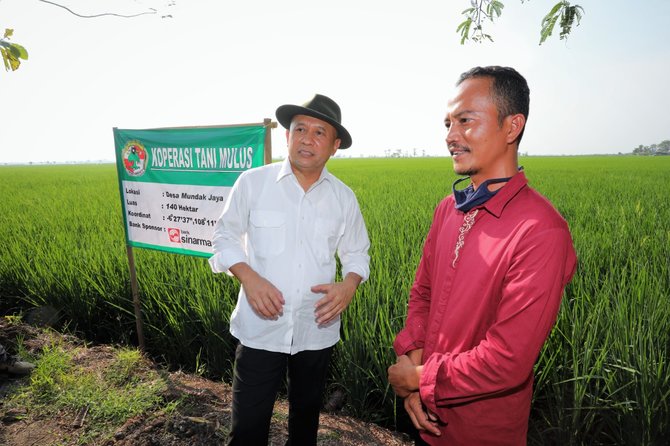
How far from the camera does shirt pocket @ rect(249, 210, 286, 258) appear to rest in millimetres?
1517

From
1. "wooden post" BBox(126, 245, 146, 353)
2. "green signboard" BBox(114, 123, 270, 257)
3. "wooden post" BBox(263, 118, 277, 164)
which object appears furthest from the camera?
"wooden post" BBox(126, 245, 146, 353)

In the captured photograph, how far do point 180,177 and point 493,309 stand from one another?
2.11 m

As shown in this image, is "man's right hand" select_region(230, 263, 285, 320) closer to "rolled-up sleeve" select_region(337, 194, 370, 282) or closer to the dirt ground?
"rolled-up sleeve" select_region(337, 194, 370, 282)

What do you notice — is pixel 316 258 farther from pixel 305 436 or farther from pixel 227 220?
pixel 305 436

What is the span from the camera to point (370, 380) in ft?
7.04

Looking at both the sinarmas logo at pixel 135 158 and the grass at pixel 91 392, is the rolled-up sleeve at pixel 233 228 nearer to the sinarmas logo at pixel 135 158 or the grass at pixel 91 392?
the grass at pixel 91 392

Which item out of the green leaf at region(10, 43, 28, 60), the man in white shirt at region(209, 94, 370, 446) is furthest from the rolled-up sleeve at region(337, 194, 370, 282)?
the green leaf at region(10, 43, 28, 60)

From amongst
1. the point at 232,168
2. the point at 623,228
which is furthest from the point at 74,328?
the point at 623,228

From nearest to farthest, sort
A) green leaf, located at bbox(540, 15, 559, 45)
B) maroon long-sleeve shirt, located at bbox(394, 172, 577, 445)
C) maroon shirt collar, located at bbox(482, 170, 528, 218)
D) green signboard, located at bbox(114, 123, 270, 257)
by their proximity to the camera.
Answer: maroon long-sleeve shirt, located at bbox(394, 172, 577, 445)
maroon shirt collar, located at bbox(482, 170, 528, 218)
green leaf, located at bbox(540, 15, 559, 45)
green signboard, located at bbox(114, 123, 270, 257)

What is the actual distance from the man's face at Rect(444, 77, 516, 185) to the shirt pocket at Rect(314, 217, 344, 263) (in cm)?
70

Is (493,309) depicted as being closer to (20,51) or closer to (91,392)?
(20,51)

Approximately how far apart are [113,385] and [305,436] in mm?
1456

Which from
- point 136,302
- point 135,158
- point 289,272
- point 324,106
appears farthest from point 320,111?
point 136,302

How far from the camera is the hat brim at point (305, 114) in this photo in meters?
1.48
